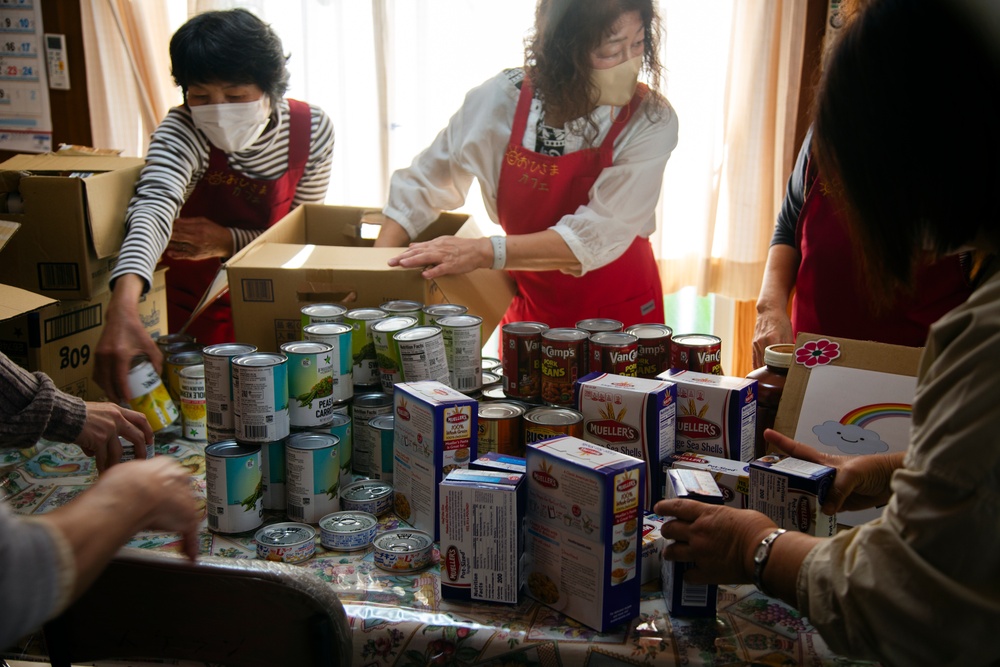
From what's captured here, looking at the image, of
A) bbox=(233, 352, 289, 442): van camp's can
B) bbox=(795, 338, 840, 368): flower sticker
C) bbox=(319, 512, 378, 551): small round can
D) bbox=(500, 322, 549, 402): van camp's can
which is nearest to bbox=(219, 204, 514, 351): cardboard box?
bbox=(500, 322, 549, 402): van camp's can

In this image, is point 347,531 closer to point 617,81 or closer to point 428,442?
point 428,442

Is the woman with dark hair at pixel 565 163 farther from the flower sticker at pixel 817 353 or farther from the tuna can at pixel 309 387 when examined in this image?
the flower sticker at pixel 817 353

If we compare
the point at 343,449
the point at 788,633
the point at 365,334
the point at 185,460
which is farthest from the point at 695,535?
the point at 185,460

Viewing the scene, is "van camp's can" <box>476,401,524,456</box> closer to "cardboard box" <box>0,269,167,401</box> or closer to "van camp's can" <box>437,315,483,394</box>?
"van camp's can" <box>437,315,483,394</box>

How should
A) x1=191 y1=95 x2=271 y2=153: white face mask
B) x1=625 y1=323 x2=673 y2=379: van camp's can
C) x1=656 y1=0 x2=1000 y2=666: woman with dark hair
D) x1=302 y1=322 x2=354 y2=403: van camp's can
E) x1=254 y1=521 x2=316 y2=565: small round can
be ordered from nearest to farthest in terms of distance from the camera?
x1=656 y1=0 x2=1000 y2=666: woman with dark hair
x1=254 y1=521 x2=316 y2=565: small round can
x1=302 y1=322 x2=354 y2=403: van camp's can
x1=625 y1=323 x2=673 y2=379: van camp's can
x1=191 y1=95 x2=271 y2=153: white face mask

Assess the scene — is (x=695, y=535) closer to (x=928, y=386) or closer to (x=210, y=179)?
(x=928, y=386)

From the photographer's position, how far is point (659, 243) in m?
3.35

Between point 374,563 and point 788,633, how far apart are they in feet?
1.82

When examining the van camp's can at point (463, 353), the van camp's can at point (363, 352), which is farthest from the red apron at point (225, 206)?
the van camp's can at point (463, 353)

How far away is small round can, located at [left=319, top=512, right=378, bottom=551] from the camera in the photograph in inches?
47.3

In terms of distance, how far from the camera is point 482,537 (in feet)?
3.50

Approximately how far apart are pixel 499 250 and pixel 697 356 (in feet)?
2.07

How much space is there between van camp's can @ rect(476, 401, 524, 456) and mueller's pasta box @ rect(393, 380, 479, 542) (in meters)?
0.10

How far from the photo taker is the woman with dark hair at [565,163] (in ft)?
6.50
